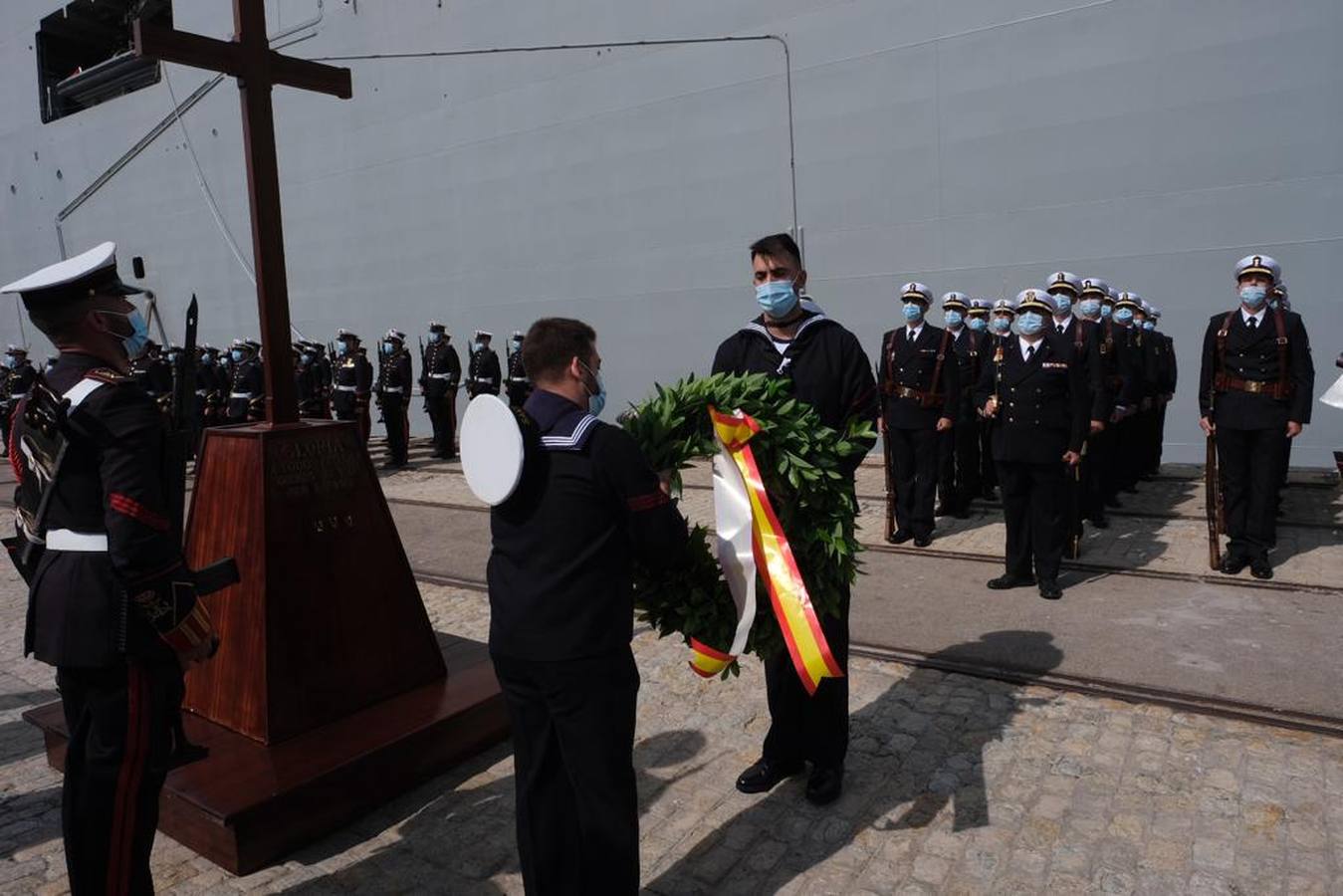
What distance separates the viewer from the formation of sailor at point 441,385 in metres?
14.1

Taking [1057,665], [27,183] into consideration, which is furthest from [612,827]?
[27,183]

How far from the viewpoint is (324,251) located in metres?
17.8

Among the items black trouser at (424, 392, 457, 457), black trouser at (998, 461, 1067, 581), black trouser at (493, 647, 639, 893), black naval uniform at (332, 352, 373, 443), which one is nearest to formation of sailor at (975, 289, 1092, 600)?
black trouser at (998, 461, 1067, 581)

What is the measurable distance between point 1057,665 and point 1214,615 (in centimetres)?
133

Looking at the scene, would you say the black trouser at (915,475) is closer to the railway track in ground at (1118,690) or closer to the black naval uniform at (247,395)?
the railway track in ground at (1118,690)

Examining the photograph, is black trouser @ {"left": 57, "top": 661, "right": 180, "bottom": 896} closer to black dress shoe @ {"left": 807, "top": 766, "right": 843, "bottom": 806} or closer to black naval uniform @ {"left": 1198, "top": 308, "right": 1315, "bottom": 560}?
black dress shoe @ {"left": 807, "top": 766, "right": 843, "bottom": 806}

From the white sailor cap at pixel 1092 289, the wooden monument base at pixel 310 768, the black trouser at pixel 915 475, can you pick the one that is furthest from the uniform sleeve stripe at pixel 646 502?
the white sailor cap at pixel 1092 289

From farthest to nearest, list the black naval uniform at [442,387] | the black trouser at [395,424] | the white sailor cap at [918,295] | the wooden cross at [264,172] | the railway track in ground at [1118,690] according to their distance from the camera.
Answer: the black naval uniform at [442,387], the black trouser at [395,424], the white sailor cap at [918,295], the railway track in ground at [1118,690], the wooden cross at [264,172]

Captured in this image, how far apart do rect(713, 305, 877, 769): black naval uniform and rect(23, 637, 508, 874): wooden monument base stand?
1.27 meters

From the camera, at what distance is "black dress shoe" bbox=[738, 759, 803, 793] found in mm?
3314

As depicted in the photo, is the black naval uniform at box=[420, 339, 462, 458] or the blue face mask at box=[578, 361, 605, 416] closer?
the blue face mask at box=[578, 361, 605, 416]

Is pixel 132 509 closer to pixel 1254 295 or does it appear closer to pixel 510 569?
pixel 510 569

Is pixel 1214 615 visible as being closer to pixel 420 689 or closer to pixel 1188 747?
pixel 1188 747

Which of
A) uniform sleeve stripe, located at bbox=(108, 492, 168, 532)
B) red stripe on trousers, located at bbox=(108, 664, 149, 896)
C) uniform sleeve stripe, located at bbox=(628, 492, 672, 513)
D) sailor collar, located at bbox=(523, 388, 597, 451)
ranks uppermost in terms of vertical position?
sailor collar, located at bbox=(523, 388, 597, 451)
